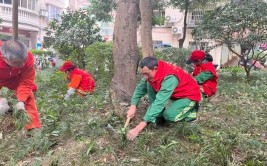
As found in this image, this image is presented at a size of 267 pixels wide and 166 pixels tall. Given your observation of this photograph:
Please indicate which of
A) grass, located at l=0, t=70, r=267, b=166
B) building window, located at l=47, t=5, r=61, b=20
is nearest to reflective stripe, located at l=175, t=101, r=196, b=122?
grass, located at l=0, t=70, r=267, b=166

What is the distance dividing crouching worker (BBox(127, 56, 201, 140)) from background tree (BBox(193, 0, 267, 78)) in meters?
5.63

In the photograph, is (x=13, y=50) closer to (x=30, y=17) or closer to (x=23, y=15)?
(x=23, y=15)

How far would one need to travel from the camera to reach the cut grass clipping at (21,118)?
3348mm

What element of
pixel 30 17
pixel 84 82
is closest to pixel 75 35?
pixel 84 82

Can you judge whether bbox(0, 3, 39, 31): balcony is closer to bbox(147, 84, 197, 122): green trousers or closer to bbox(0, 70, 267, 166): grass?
bbox(0, 70, 267, 166): grass

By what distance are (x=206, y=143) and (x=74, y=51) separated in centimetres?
763

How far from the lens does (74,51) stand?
9898 millimetres

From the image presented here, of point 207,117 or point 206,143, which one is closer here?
point 206,143

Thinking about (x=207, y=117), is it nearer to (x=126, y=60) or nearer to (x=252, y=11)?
(x=126, y=60)

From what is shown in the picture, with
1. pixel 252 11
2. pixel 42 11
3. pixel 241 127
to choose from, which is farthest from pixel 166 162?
pixel 42 11

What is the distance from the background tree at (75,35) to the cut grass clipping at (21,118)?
6273mm

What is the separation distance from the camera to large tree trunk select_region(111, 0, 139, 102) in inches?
179

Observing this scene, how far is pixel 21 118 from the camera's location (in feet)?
11.0

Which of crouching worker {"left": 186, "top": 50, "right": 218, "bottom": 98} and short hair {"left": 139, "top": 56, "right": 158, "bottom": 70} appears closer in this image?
short hair {"left": 139, "top": 56, "right": 158, "bottom": 70}
